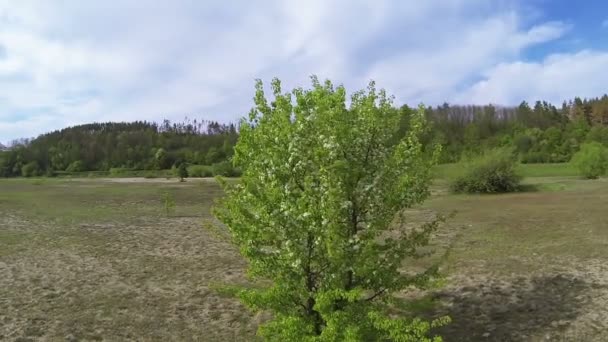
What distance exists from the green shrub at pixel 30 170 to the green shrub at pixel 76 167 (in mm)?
10654

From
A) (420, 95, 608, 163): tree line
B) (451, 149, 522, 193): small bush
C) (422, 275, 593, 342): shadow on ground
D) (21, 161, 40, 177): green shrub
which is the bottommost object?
(422, 275, 593, 342): shadow on ground

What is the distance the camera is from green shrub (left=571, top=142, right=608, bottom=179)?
71188 mm

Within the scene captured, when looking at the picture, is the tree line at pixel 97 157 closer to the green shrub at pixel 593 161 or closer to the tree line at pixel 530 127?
the tree line at pixel 530 127

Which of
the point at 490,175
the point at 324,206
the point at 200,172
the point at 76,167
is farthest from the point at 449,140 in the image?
the point at 324,206

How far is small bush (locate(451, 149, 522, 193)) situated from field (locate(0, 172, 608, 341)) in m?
25.5

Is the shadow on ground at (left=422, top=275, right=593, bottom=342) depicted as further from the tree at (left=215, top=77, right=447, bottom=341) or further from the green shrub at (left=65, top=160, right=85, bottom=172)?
the green shrub at (left=65, top=160, right=85, bottom=172)

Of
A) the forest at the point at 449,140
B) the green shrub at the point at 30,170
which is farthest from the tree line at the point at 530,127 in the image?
the green shrub at the point at 30,170

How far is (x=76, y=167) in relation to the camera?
568ft

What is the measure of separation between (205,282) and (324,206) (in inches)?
448

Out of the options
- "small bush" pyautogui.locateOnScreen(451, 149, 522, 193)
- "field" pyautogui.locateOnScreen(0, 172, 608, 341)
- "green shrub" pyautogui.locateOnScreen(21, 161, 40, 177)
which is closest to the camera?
"field" pyautogui.locateOnScreen(0, 172, 608, 341)

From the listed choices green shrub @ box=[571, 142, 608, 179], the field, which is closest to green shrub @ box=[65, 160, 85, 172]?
the field

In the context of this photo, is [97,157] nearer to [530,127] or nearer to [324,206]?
[530,127]

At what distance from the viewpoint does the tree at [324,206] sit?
9.31 meters

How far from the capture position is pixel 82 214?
3900 centimetres
